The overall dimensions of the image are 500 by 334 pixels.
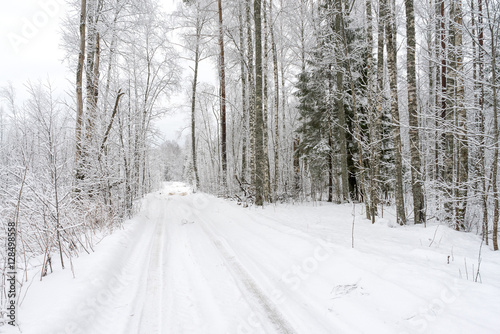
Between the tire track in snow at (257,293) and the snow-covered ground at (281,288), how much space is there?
0.01 meters

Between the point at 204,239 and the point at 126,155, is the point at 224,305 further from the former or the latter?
the point at 126,155

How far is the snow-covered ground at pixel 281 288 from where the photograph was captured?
258 centimetres

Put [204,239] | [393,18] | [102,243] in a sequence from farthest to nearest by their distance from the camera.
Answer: [393,18] < [204,239] < [102,243]

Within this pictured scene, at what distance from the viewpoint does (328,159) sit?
13406 mm

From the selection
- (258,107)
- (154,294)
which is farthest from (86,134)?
(154,294)

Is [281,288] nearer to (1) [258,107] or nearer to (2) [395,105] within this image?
(2) [395,105]

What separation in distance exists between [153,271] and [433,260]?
4488 mm

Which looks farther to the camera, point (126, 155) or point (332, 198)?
point (332, 198)

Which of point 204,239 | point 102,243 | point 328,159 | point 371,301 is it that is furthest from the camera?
point 328,159

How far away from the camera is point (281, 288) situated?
3.59 m

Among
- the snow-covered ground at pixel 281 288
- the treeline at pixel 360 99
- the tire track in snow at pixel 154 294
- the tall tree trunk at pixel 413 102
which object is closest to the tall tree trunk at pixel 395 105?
the treeline at pixel 360 99

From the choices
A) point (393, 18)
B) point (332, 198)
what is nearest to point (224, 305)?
point (393, 18)

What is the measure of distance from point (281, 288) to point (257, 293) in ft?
1.22

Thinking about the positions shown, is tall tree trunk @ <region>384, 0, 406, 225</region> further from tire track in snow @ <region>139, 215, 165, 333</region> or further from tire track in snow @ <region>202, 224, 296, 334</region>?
tire track in snow @ <region>139, 215, 165, 333</region>
